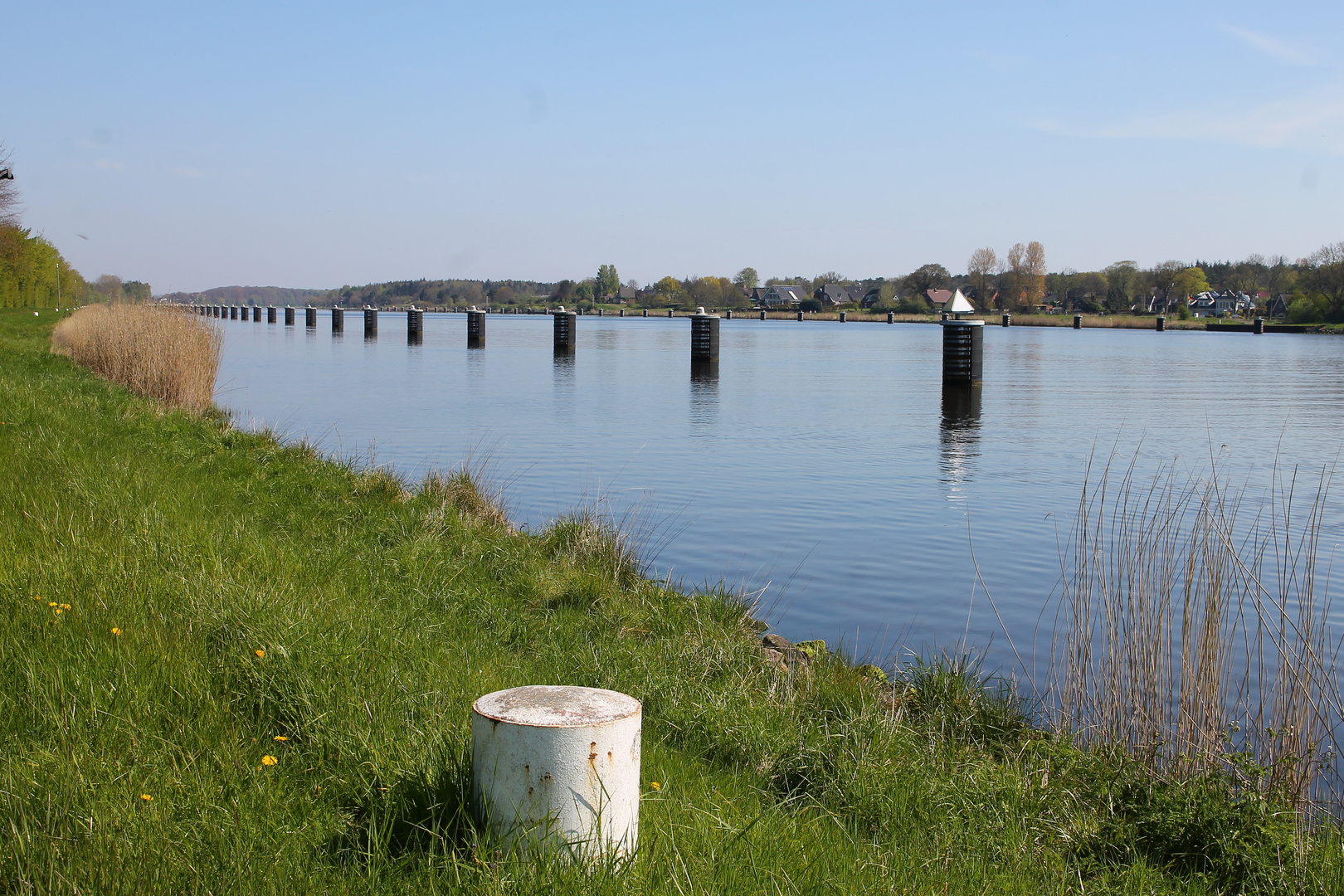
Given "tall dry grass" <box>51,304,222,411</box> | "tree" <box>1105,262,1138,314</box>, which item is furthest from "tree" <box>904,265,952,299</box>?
"tall dry grass" <box>51,304,222,411</box>

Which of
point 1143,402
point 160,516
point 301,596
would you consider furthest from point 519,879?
point 1143,402

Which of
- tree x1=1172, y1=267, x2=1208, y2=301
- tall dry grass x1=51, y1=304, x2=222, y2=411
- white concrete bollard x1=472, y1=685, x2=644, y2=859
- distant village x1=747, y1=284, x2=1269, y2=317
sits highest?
tree x1=1172, y1=267, x2=1208, y2=301

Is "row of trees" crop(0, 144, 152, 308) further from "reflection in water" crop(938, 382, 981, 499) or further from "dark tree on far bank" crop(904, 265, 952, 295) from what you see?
"dark tree on far bank" crop(904, 265, 952, 295)

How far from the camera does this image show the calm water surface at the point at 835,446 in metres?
10.8

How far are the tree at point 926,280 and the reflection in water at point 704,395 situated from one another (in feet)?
392

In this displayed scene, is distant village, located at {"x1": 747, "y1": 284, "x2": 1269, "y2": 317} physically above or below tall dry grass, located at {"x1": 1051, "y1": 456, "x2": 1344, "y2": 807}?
above

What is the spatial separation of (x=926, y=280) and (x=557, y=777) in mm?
160383

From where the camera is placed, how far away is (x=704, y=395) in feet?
108

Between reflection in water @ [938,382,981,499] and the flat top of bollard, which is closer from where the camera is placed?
the flat top of bollard

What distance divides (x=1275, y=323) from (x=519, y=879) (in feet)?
371

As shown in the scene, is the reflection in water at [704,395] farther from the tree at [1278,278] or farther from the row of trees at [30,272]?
the tree at [1278,278]

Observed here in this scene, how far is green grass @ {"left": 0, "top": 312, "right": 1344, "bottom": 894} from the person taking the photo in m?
3.10

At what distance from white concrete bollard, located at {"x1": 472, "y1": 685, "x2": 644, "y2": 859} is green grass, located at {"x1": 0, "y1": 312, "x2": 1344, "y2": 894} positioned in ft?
0.34

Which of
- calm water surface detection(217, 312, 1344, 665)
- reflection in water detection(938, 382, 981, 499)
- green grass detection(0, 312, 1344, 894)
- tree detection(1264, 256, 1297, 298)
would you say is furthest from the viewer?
tree detection(1264, 256, 1297, 298)
